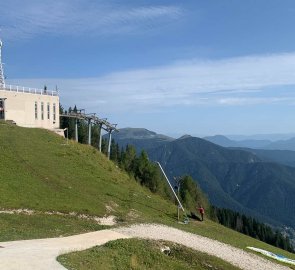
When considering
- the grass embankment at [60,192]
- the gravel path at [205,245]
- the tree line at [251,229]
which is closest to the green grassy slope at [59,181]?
the grass embankment at [60,192]

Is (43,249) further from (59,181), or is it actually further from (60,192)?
(59,181)

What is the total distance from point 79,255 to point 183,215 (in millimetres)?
31456

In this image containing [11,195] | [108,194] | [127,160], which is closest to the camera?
[11,195]

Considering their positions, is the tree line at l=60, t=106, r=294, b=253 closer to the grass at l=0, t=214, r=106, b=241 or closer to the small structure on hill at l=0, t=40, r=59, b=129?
the small structure on hill at l=0, t=40, r=59, b=129

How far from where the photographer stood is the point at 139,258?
28266mm

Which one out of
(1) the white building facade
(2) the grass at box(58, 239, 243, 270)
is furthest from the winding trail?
(1) the white building facade

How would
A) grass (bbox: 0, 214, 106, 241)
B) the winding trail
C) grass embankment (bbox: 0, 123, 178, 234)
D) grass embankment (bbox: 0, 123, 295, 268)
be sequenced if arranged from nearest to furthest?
the winding trail
grass (bbox: 0, 214, 106, 241)
grass embankment (bbox: 0, 123, 295, 268)
grass embankment (bbox: 0, 123, 178, 234)

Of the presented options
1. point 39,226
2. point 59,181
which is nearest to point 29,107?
point 59,181

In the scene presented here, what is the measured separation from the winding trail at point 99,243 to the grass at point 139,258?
111 centimetres

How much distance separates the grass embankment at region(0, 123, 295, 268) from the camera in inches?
1417

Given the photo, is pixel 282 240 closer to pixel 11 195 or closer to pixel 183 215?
pixel 183 215

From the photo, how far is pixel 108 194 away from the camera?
50469 millimetres

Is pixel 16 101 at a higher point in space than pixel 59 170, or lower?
higher

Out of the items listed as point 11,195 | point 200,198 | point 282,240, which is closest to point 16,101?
point 11,195
